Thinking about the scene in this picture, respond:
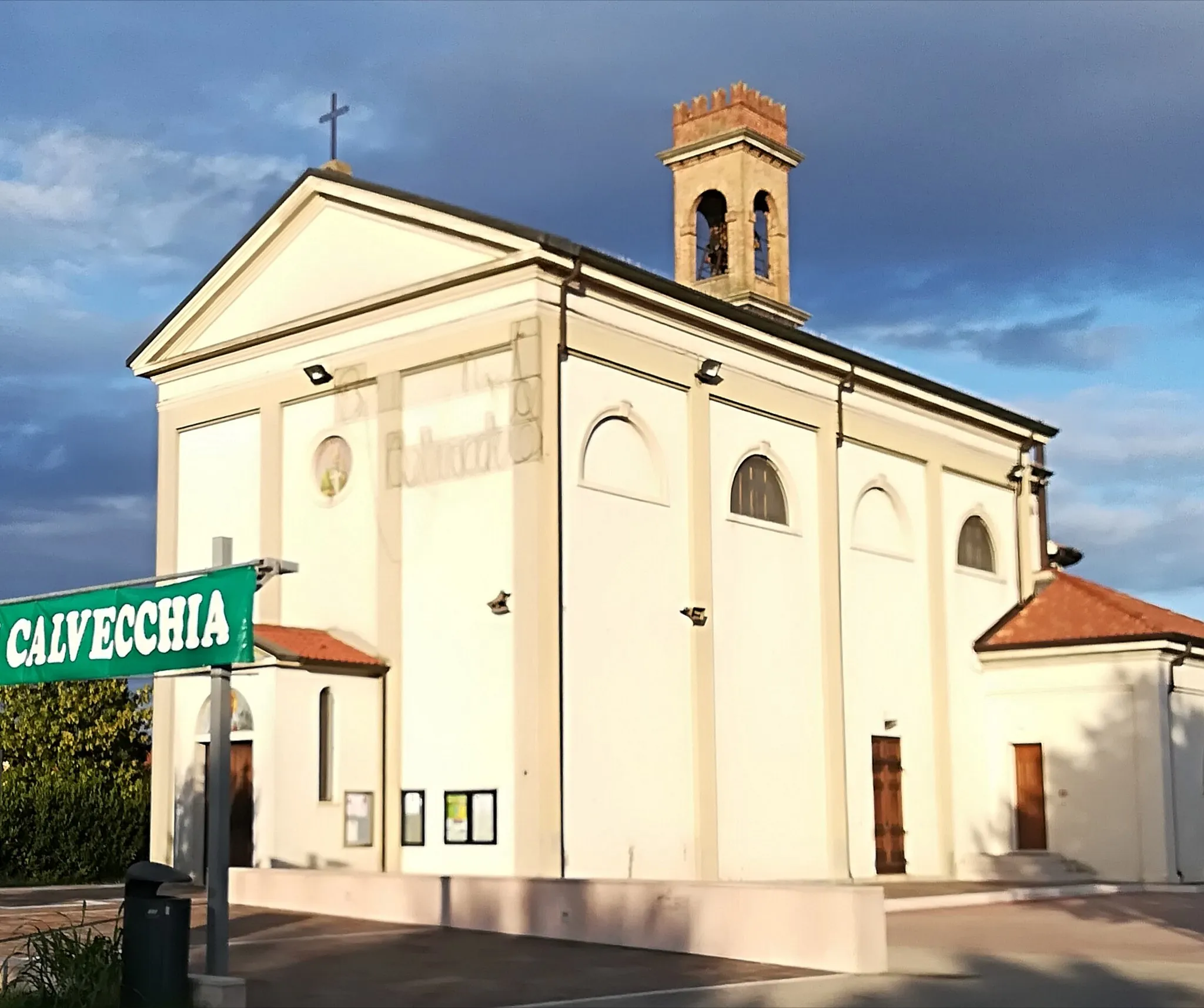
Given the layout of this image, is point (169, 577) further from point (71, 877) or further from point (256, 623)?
point (71, 877)

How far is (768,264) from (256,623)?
15459 millimetres

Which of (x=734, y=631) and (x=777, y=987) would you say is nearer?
(x=777, y=987)

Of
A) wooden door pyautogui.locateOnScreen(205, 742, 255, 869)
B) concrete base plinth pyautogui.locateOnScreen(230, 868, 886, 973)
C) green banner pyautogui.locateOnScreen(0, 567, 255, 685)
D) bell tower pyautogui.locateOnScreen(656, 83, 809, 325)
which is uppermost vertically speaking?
bell tower pyautogui.locateOnScreen(656, 83, 809, 325)

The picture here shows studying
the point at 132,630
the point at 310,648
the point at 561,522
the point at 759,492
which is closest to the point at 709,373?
the point at 759,492

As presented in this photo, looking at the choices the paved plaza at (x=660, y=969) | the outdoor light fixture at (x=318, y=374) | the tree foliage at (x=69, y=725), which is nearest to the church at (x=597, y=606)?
the outdoor light fixture at (x=318, y=374)

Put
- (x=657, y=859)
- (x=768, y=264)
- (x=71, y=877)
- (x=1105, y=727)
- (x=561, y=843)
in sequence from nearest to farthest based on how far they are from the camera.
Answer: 1. (x=561, y=843)
2. (x=657, y=859)
3. (x=71, y=877)
4. (x=1105, y=727)
5. (x=768, y=264)

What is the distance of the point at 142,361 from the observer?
91.2 ft

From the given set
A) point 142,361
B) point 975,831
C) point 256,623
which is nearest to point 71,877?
point 256,623

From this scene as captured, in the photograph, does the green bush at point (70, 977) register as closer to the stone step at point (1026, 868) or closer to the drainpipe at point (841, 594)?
the drainpipe at point (841, 594)

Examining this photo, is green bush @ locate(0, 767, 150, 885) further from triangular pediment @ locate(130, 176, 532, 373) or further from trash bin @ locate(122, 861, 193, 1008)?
trash bin @ locate(122, 861, 193, 1008)

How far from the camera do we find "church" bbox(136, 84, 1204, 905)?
2184cm

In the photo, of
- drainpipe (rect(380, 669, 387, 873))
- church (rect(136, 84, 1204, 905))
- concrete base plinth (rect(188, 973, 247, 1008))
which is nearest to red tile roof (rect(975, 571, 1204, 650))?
church (rect(136, 84, 1204, 905))

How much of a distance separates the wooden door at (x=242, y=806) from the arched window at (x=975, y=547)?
15.3 metres

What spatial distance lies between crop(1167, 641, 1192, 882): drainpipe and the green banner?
20672 mm
